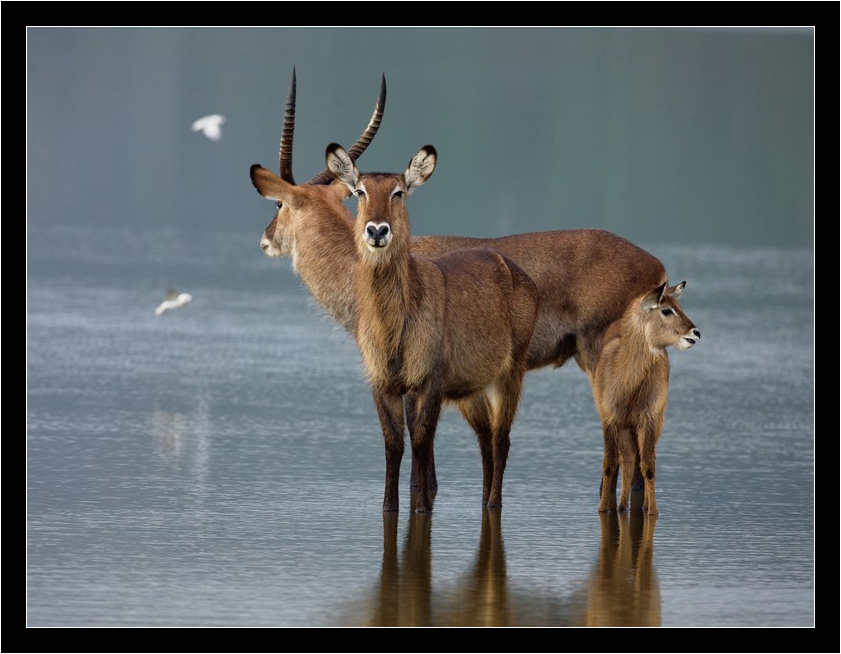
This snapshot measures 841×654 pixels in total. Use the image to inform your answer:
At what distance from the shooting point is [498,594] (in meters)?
7.79

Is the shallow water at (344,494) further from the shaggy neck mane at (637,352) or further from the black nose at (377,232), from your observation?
the black nose at (377,232)

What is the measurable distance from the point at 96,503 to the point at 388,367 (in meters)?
1.85

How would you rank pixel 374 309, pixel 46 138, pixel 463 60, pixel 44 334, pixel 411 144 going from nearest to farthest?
1. pixel 374 309
2. pixel 44 334
3. pixel 411 144
4. pixel 46 138
5. pixel 463 60

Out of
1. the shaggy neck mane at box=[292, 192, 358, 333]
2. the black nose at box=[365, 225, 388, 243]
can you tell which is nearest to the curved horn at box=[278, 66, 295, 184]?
the shaggy neck mane at box=[292, 192, 358, 333]

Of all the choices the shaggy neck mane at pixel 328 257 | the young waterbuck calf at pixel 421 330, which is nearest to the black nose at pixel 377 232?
the young waterbuck calf at pixel 421 330

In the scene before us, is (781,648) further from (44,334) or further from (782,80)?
(782,80)

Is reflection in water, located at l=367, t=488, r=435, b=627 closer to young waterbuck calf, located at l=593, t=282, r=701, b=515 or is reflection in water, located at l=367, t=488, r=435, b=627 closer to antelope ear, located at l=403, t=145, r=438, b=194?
young waterbuck calf, located at l=593, t=282, r=701, b=515

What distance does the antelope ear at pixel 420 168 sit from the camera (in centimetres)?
955

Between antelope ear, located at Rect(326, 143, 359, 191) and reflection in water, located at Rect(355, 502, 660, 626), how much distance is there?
1992 millimetres

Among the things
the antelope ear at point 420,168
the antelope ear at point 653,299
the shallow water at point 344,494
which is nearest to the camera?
the shallow water at point 344,494

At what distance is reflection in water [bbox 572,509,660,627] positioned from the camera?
743 cm

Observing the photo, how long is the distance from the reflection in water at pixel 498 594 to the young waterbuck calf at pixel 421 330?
754mm

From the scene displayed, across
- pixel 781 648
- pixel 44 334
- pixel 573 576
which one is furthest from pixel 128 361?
pixel 781 648

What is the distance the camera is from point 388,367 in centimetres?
955
